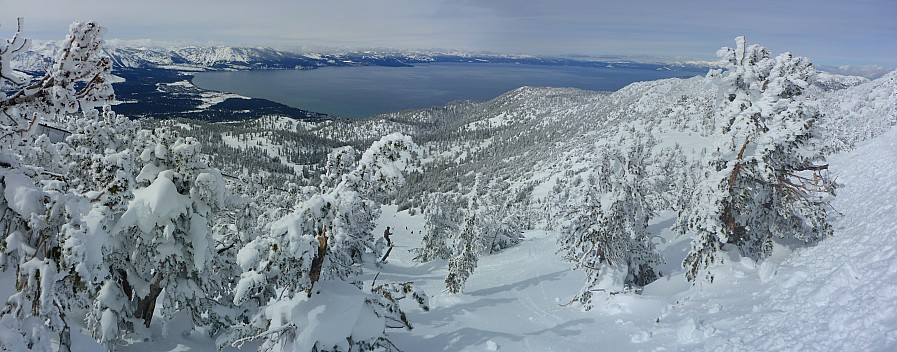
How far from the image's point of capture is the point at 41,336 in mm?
4711

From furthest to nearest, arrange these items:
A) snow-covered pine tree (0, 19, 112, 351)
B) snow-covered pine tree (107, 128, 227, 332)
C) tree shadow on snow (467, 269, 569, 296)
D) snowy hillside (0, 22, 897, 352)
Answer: tree shadow on snow (467, 269, 569, 296)
snow-covered pine tree (107, 128, 227, 332)
snowy hillside (0, 22, 897, 352)
snow-covered pine tree (0, 19, 112, 351)

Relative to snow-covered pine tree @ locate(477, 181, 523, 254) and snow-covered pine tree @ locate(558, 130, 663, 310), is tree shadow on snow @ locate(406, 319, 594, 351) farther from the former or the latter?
snow-covered pine tree @ locate(477, 181, 523, 254)

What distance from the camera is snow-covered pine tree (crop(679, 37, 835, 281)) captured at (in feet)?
42.9

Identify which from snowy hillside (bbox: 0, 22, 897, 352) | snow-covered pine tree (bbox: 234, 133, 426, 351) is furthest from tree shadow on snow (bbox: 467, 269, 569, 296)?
snow-covered pine tree (bbox: 234, 133, 426, 351)

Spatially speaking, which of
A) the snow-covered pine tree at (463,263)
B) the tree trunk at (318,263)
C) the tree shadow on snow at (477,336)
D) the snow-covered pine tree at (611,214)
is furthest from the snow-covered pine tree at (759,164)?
the snow-covered pine tree at (463,263)

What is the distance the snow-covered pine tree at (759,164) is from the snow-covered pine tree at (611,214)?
3978 mm

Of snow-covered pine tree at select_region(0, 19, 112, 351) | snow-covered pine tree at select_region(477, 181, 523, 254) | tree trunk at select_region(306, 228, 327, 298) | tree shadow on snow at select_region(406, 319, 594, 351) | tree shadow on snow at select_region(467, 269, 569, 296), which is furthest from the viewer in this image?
snow-covered pine tree at select_region(477, 181, 523, 254)

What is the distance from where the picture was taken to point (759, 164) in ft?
43.9

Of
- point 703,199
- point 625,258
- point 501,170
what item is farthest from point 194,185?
point 501,170

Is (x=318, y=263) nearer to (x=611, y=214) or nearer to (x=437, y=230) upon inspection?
(x=611, y=214)

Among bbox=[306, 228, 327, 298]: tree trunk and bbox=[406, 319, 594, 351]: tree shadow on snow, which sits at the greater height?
bbox=[306, 228, 327, 298]: tree trunk

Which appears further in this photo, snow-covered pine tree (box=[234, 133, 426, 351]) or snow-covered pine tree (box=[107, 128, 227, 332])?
snow-covered pine tree (box=[107, 128, 227, 332])

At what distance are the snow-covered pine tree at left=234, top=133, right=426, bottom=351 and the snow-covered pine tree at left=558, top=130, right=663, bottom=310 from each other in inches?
474

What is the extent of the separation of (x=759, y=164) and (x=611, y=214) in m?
6.83
